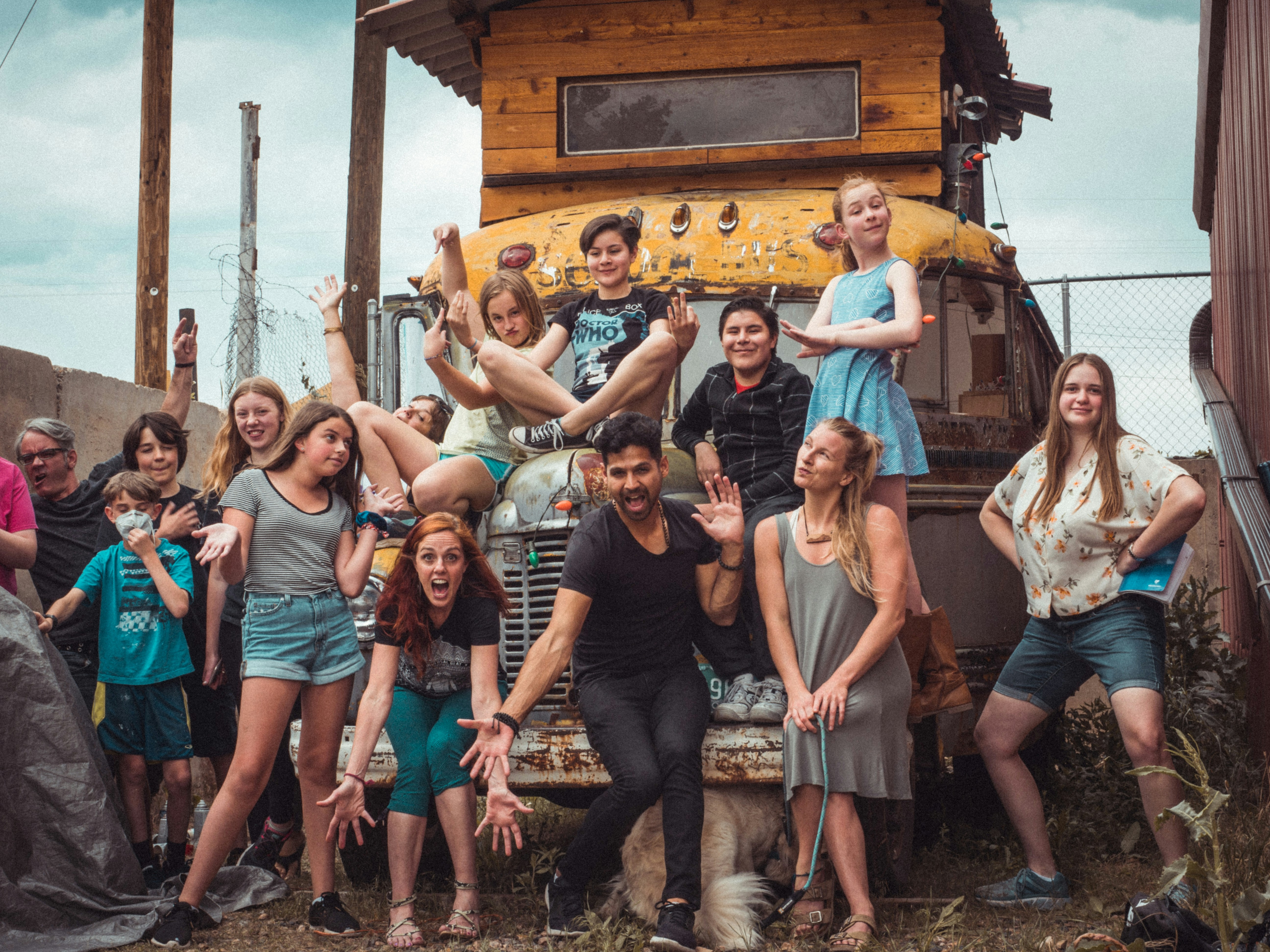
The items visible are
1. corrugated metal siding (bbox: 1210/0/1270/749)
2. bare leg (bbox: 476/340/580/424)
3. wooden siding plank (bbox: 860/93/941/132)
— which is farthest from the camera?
wooden siding plank (bbox: 860/93/941/132)

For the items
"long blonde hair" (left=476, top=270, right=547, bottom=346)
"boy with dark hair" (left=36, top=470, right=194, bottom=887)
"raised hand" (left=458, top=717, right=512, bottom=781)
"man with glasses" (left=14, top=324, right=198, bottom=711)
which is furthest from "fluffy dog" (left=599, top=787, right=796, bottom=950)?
"man with glasses" (left=14, top=324, right=198, bottom=711)

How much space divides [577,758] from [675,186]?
10.8 ft

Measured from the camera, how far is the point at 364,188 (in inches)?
392

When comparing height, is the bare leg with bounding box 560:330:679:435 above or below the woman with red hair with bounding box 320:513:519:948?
above

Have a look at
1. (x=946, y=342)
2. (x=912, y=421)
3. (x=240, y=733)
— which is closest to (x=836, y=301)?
(x=912, y=421)

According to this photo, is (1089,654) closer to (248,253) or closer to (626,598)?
(626,598)

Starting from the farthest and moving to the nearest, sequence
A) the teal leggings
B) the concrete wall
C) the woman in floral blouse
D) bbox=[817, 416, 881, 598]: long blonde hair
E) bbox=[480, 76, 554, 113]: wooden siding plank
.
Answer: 1. bbox=[480, 76, 554, 113]: wooden siding plank
2. the concrete wall
3. the teal leggings
4. bbox=[817, 416, 881, 598]: long blonde hair
5. the woman in floral blouse

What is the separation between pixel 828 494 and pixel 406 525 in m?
1.81

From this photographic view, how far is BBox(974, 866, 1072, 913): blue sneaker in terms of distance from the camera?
4707 mm

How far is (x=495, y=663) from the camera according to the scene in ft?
15.1

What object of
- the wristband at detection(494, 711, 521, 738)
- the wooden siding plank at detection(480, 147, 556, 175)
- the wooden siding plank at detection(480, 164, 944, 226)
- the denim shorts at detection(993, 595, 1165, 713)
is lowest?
the wristband at detection(494, 711, 521, 738)

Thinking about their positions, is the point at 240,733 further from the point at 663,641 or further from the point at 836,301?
the point at 836,301

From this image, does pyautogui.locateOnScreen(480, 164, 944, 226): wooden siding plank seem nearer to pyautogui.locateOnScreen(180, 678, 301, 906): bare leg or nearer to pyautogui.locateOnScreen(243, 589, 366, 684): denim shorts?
pyautogui.locateOnScreen(243, 589, 366, 684): denim shorts

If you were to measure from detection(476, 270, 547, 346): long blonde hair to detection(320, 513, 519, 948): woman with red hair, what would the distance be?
3.50 ft
